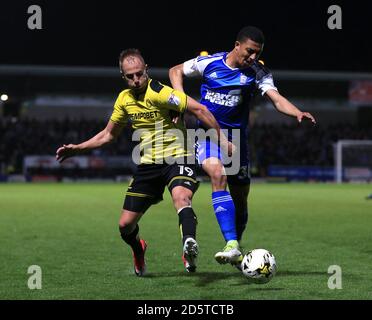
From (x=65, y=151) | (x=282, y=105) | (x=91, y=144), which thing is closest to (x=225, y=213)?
(x=282, y=105)

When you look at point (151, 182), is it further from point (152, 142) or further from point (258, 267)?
point (258, 267)

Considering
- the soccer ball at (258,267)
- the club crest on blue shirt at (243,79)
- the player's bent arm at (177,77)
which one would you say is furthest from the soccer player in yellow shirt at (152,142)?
the club crest on blue shirt at (243,79)

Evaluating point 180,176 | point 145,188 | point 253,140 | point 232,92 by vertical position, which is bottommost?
point 253,140

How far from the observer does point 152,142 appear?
6.35 meters

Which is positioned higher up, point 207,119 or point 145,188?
point 207,119

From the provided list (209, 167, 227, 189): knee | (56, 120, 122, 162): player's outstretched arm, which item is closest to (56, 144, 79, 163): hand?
(56, 120, 122, 162): player's outstretched arm

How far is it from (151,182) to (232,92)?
4.07 ft

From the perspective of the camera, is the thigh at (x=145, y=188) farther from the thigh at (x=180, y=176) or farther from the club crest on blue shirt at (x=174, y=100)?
the club crest on blue shirt at (x=174, y=100)

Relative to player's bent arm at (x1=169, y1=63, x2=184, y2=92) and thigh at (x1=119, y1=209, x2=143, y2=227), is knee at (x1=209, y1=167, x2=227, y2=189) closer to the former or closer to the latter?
thigh at (x1=119, y1=209, x2=143, y2=227)

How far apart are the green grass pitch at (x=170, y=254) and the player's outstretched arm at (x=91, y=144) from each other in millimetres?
1131
